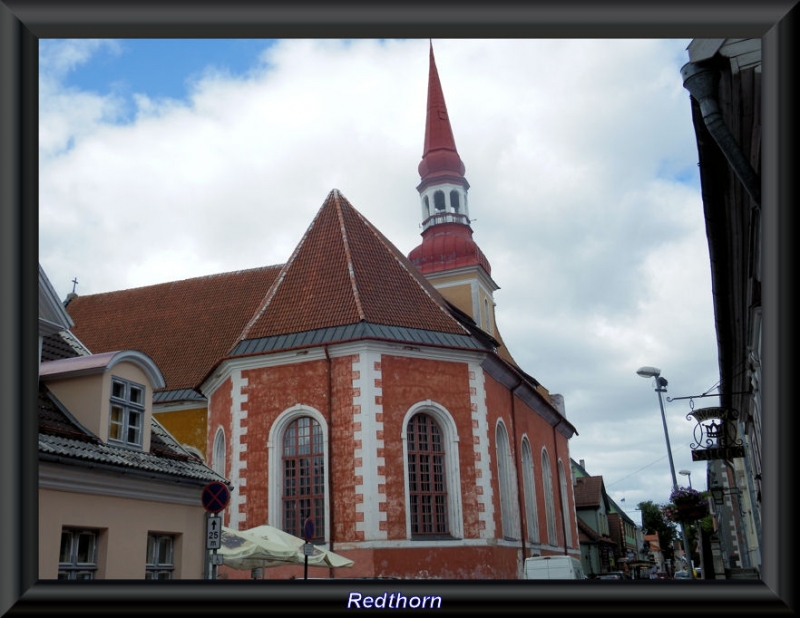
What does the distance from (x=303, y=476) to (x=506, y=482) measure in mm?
6443

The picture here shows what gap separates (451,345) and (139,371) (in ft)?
34.2

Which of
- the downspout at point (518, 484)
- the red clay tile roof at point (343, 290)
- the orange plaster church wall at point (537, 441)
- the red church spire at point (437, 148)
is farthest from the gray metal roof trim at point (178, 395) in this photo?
the red church spire at point (437, 148)

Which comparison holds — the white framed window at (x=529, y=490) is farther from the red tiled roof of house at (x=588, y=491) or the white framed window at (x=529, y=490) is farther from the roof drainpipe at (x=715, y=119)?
the red tiled roof of house at (x=588, y=491)

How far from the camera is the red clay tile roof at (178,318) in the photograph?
90.2 ft

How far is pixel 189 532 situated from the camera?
1151cm

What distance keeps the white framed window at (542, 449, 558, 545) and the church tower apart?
309 inches

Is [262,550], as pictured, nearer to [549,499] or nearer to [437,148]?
[549,499]

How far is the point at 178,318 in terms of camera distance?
29906 mm

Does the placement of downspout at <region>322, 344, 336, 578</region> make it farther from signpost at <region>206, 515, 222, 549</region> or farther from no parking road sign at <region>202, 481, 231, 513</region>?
no parking road sign at <region>202, 481, 231, 513</region>

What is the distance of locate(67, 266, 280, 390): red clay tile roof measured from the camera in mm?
27484

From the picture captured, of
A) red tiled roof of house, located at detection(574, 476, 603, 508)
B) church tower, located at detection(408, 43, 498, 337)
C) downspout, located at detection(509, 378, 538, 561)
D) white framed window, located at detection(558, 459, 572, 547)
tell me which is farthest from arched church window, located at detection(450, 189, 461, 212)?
red tiled roof of house, located at detection(574, 476, 603, 508)

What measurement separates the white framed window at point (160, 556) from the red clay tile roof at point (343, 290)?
31.6ft

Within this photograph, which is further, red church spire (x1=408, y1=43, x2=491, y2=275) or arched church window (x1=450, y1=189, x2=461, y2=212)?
arched church window (x1=450, y1=189, x2=461, y2=212)
